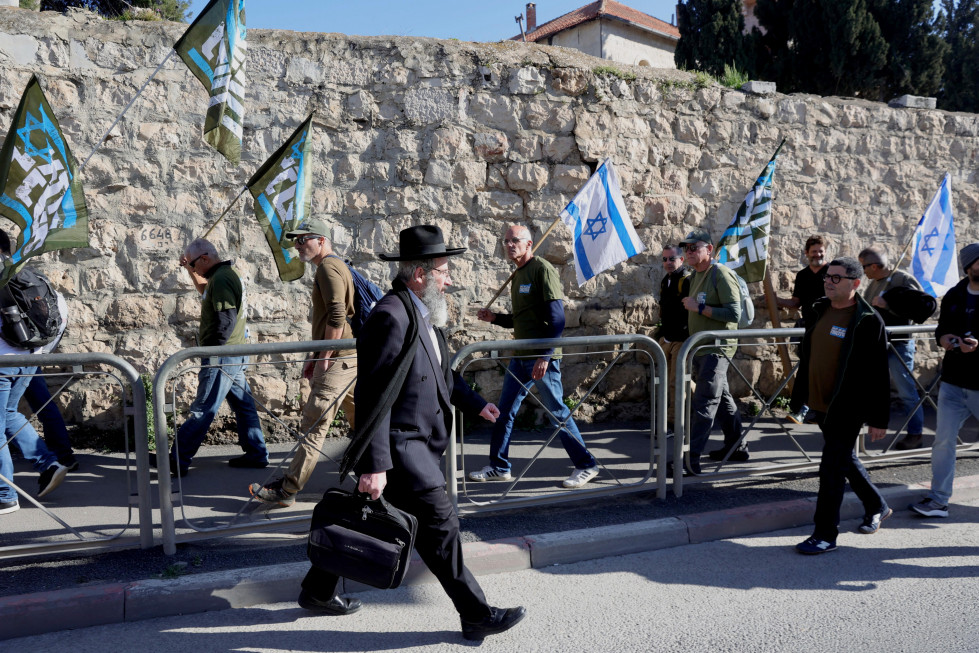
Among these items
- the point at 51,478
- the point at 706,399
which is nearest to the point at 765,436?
the point at 706,399

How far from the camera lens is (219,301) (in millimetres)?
5527

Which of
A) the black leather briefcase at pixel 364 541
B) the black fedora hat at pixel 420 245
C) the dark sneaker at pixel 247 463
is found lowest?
the dark sneaker at pixel 247 463

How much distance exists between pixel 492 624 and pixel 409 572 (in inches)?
33.5

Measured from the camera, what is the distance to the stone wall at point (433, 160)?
6312 mm

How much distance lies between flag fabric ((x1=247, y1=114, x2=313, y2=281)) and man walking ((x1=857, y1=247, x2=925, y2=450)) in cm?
468

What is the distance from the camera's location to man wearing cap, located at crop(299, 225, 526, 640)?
3.18m

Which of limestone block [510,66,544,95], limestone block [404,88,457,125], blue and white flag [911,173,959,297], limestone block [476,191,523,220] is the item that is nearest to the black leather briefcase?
limestone block [476,191,523,220]

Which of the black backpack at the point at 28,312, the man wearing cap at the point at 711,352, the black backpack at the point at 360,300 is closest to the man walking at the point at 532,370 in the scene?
the man wearing cap at the point at 711,352

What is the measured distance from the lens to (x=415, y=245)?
11.0 feet

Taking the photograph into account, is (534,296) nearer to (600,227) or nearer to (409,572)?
(600,227)

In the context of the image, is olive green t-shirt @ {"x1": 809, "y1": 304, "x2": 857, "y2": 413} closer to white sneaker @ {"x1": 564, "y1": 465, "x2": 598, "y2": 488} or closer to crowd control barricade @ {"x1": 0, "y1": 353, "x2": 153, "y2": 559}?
white sneaker @ {"x1": 564, "y1": 465, "x2": 598, "y2": 488}

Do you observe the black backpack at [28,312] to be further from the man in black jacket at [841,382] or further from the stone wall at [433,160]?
the man in black jacket at [841,382]

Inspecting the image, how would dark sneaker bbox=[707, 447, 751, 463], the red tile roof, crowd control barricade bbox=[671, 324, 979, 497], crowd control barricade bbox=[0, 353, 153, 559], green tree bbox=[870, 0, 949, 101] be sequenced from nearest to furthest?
crowd control barricade bbox=[0, 353, 153, 559] → crowd control barricade bbox=[671, 324, 979, 497] → dark sneaker bbox=[707, 447, 751, 463] → green tree bbox=[870, 0, 949, 101] → the red tile roof

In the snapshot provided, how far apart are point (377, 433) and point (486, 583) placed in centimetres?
140
